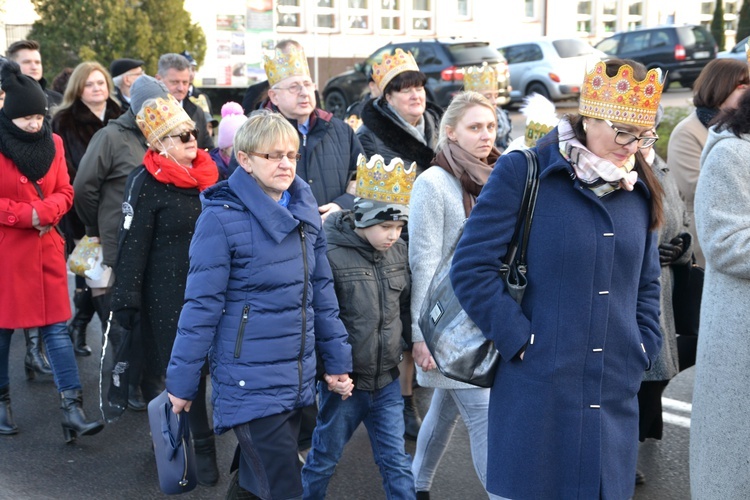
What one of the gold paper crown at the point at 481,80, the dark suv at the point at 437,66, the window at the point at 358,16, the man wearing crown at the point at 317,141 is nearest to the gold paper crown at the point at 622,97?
the man wearing crown at the point at 317,141

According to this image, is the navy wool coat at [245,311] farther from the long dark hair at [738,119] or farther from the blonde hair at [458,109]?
the long dark hair at [738,119]

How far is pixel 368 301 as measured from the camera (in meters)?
4.23

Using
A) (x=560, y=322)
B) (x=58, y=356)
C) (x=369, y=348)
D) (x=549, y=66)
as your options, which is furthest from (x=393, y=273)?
(x=549, y=66)

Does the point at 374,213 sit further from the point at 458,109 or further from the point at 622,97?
the point at 622,97

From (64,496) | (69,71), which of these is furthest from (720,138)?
(69,71)

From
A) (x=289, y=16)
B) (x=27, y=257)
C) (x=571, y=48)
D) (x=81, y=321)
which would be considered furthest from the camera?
(x=289, y=16)

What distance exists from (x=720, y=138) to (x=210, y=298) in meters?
2.00

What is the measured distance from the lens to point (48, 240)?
566 cm

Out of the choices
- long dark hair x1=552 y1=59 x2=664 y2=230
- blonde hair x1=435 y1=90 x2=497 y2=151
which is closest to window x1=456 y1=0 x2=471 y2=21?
blonde hair x1=435 y1=90 x2=497 y2=151

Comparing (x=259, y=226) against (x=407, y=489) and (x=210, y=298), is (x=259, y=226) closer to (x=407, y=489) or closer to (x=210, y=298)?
(x=210, y=298)

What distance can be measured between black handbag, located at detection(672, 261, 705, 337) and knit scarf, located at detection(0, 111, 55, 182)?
353 centimetres

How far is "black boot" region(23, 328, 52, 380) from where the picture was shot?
659cm

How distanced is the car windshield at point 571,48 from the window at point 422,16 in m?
13.6

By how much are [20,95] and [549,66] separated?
1931 cm
